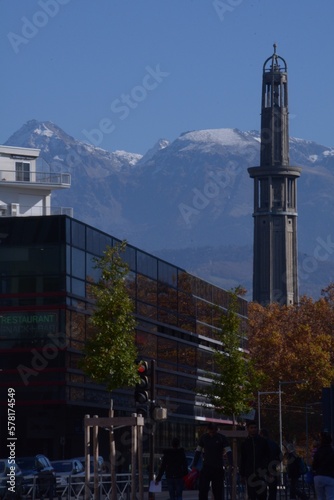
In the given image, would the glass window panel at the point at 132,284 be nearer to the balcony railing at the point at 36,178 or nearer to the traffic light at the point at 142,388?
the balcony railing at the point at 36,178

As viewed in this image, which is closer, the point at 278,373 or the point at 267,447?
the point at 267,447

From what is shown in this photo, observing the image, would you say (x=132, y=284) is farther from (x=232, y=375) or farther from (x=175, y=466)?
(x=175, y=466)

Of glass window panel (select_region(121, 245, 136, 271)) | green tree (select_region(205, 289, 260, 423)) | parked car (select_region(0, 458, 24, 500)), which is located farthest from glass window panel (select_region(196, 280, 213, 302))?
parked car (select_region(0, 458, 24, 500))

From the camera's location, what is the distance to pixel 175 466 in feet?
106

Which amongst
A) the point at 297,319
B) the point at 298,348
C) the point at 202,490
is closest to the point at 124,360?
the point at 202,490

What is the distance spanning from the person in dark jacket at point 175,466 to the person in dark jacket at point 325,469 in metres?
5.39

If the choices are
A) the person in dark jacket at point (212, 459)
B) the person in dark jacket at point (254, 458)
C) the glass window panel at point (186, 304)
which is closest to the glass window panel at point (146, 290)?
the glass window panel at point (186, 304)

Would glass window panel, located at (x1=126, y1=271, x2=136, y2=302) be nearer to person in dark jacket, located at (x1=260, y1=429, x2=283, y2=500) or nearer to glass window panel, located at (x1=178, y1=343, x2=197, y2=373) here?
glass window panel, located at (x1=178, y1=343, x2=197, y2=373)

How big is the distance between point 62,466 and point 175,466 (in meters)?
23.9

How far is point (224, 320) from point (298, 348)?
141 feet

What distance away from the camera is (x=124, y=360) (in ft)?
168

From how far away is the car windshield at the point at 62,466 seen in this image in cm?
5495

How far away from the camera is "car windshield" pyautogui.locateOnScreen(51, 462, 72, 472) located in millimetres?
54950

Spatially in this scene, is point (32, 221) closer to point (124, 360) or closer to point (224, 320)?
point (224, 320)
